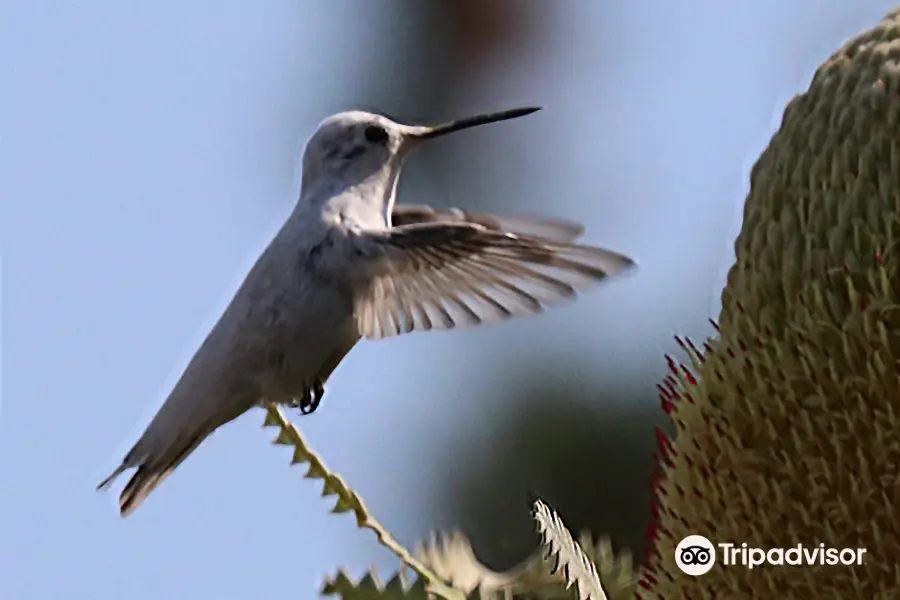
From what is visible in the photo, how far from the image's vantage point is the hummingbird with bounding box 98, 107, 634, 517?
65.7 inches

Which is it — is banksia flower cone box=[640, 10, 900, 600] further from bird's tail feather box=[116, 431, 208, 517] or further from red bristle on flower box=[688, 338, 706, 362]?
bird's tail feather box=[116, 431, 208, 517]

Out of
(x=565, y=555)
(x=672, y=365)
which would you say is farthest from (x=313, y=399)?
(x=565, y=555)

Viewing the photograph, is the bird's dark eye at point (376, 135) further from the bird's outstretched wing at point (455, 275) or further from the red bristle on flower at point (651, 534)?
the red bristle on flower at point (651, 534)

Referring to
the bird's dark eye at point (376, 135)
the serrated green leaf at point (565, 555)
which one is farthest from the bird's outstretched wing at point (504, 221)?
the serrated green leaf at point (565, 555)

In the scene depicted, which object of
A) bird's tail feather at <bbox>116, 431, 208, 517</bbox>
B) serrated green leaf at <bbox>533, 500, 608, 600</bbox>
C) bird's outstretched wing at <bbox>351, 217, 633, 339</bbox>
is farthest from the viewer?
bird's tail feather at <bbox>116, 431, 208, 517</bbox>

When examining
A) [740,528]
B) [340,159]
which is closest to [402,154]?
[340,159]

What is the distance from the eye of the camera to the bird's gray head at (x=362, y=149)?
1.78 metres

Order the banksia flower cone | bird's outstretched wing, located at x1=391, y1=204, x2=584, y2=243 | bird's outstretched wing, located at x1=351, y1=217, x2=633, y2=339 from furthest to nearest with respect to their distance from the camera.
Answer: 1. bird's outstretched wing, located at x1=391, y1=204, x2=584, y2=243
2. bird's outstretched wing, located at x1=351, y1=217, x2=633, y2=339
3. the banksia flower cone

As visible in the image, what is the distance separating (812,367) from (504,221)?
1.82 feet

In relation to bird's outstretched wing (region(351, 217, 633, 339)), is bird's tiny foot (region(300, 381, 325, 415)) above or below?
→ below

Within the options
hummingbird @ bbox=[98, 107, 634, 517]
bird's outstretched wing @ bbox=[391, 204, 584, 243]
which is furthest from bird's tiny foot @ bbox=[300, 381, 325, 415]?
bird's outstretched wing @ bbox=[391, 204, 584, 243]

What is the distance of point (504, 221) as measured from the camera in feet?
6.13

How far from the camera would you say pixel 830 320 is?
1386mm

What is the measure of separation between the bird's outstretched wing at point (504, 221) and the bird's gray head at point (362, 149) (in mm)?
84
